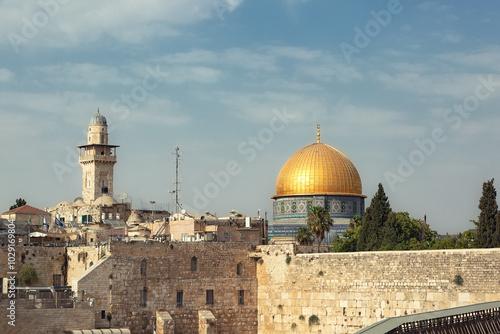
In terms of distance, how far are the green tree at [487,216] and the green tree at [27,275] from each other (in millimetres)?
18432

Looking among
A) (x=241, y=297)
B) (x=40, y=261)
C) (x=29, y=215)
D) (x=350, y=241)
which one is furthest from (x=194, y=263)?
(x=29, y=215)

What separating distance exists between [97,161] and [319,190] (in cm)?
1472

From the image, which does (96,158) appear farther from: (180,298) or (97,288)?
(97,288)

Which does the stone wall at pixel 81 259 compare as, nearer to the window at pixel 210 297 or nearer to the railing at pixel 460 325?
the window at pixel 210 297

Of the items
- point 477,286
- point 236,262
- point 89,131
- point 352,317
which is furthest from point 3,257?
point 89,131

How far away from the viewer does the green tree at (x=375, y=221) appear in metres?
40.7

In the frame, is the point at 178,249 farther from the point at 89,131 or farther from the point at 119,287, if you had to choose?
the point at 89,131

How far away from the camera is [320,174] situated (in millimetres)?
55156

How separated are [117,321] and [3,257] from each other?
5.78 m

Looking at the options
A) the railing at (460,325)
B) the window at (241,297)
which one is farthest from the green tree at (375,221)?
the railing at (460,325)

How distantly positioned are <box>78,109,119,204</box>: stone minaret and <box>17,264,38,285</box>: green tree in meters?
20.4

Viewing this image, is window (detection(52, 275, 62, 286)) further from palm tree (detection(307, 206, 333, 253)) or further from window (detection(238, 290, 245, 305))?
palm tree (detection(307, 206, 333, 253))

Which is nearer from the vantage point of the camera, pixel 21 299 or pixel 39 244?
pixel 21 299

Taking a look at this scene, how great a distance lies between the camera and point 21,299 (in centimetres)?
3250
